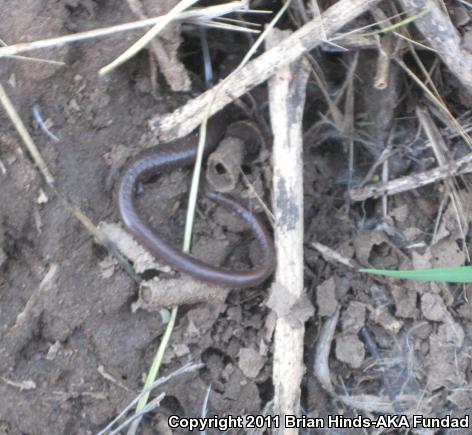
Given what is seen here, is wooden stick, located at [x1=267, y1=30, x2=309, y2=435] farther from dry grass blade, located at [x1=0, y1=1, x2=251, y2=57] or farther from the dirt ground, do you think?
dry grass blade, located at [x1=0, y1=1, x2=251, y2=57]

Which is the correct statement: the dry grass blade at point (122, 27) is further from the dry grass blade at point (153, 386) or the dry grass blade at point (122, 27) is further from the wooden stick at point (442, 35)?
the dry grass blade at point (153, 386)

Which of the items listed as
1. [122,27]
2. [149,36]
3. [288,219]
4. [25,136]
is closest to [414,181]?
[288,219]

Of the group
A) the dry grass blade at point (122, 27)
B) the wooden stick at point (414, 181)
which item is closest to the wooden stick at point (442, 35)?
the wooden stick at point (414, 181)

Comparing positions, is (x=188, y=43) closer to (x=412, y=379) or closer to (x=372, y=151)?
(x=372, y=151)

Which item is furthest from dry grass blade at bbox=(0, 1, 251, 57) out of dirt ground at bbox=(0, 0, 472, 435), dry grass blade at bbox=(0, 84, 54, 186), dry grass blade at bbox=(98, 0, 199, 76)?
dry grass blade at bbox=(0, 84, 54, 186)

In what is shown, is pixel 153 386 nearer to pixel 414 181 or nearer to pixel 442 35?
pixel 414 181

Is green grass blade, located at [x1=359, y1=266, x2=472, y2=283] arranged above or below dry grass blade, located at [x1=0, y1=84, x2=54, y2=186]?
below
